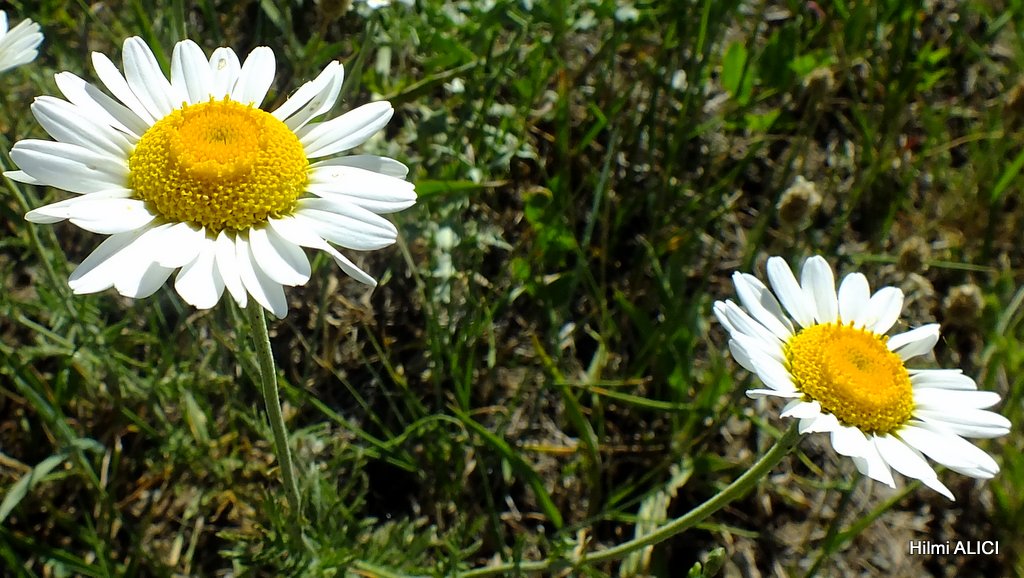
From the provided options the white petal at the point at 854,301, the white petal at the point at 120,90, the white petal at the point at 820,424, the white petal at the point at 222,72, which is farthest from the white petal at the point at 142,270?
the white petal at the point at 854,301

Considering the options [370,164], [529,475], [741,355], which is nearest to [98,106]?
[370,164]

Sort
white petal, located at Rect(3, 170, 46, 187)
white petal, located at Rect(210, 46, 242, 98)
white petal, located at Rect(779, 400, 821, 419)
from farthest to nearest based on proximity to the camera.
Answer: white petal, located at Rect(210, 46, 242, 98), white petal, located at Rect(779, 400, 821, 419), white petal, located at Rect(3, 170, 46, 187)

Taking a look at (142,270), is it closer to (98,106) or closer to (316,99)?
(98,106)

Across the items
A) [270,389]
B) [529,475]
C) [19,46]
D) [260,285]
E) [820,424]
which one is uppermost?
[19,46]

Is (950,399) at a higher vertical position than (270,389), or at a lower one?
lower

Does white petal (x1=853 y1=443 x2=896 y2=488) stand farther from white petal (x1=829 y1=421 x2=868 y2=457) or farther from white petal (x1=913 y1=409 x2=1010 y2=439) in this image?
white petal (x1=913 y1=409 x2=1010 y2=439)

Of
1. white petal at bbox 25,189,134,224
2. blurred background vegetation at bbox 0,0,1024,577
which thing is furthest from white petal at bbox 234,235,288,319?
blurred background vegetation at bbox 0,0,1024,577

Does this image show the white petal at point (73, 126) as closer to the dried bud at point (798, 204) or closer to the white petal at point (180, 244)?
the white petal at point (180, 244)
